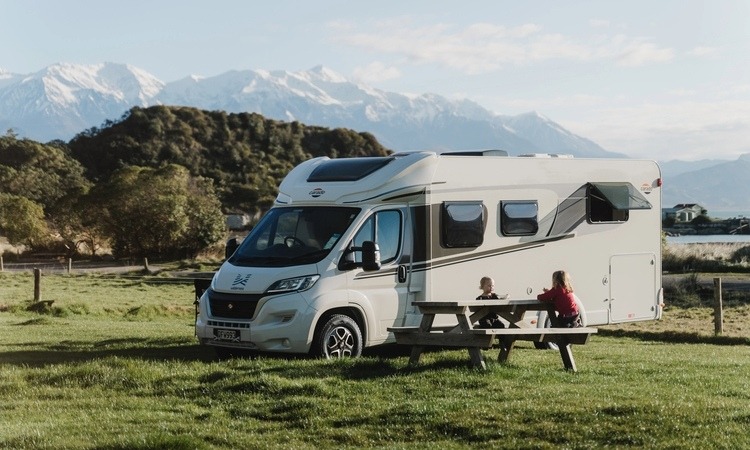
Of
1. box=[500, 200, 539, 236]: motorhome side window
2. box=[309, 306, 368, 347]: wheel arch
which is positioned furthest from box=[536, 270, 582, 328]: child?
box=[309, 306, 368, 347]: wheel arch

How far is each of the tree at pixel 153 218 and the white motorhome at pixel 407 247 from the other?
43.8 m

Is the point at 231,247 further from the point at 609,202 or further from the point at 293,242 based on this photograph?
the point at 609,202

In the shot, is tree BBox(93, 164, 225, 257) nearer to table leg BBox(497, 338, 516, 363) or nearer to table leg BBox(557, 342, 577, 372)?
table leg BBox(497, 338, 516, 363)

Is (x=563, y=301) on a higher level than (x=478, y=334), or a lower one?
higher

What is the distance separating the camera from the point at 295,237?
13023 mm

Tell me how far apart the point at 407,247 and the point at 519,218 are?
213 centimetres

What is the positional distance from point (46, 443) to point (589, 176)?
9.87m

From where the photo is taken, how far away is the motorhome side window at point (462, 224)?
44.4 feet

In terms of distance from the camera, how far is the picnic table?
1084 centimetres

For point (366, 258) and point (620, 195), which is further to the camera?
point (620, 195)

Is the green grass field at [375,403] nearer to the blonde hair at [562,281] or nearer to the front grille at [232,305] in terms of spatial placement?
the front grille at [232,305]

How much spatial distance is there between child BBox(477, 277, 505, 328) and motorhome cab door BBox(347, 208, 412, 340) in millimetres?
1058

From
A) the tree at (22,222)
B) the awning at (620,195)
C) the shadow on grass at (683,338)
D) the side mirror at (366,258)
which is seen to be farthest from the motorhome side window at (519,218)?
the tree at (22,222)

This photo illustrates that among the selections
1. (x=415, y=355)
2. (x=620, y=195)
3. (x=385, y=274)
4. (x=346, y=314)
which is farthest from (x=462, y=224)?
(x=620, y=195)
